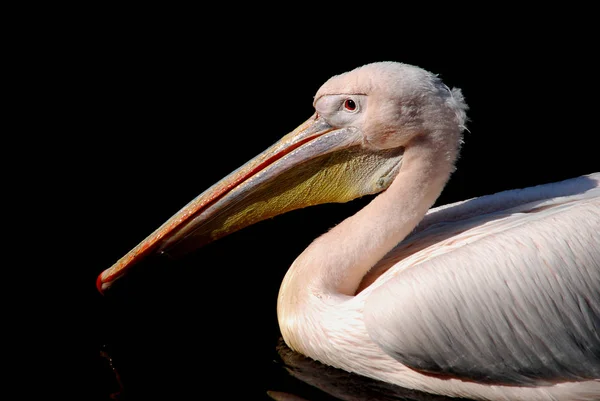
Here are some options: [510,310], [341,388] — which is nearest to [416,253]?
[510,310]

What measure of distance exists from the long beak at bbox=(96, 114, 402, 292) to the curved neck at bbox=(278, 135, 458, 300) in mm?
154

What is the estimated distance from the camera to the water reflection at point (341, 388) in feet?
11.4

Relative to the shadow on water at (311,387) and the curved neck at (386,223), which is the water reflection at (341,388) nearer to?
the shadow on water at (311,387)

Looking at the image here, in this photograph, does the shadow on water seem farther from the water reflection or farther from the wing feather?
the wing feather

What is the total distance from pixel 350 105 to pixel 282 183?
20.2 inches

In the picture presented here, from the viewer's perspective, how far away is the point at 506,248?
3297mm

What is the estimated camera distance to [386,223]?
144 inches

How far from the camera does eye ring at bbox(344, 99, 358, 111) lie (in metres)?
3.69

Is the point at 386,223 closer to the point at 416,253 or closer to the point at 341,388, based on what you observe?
the point at 416,253

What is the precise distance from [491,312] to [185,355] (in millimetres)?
1552

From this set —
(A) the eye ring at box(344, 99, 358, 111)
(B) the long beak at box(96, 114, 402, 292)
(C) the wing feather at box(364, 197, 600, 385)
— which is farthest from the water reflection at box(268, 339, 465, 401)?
(A) the eye ring at box(344, 99, 358, 111)

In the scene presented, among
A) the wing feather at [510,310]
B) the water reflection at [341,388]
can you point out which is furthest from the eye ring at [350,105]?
the water reflection at [341,388]

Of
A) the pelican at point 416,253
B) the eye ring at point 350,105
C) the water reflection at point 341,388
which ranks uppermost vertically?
the eye ring at point 350,105

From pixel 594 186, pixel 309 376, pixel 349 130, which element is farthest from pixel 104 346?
pixel 594 186
